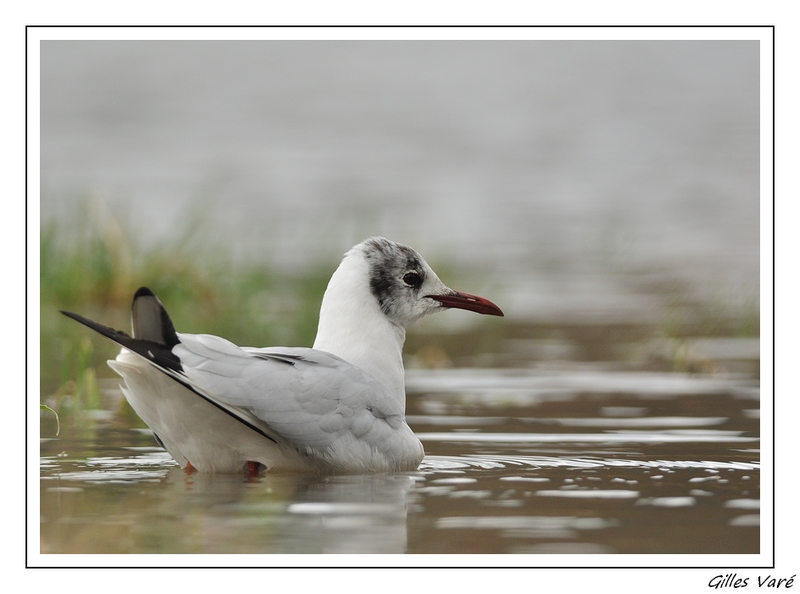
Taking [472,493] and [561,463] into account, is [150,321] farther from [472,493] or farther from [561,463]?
[561,463]

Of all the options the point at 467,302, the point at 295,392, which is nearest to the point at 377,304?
the point at 467,302

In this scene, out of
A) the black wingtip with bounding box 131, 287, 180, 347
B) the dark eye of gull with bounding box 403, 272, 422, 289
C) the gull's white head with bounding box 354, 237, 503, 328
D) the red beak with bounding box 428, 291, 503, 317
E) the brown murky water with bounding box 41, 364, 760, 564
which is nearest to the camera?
the brown murky water with bounding box 41, 364, 760, 564

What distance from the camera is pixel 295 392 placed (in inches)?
258

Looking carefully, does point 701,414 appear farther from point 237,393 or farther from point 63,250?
point 63,250

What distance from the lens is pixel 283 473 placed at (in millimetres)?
6738

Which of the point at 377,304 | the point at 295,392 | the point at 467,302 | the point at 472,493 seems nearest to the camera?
the point at 472,493

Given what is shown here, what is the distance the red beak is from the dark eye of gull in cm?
14

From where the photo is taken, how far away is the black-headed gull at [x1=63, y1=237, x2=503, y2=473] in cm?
629

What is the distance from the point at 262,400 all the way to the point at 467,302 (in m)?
1.92

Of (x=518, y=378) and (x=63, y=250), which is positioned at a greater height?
(x=63, y=250)

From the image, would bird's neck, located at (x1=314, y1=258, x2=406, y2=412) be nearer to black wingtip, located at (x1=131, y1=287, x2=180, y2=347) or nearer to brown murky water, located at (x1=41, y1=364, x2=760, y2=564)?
brown murky water, located at (x1=41, y1=364, x2=760, y2=564)

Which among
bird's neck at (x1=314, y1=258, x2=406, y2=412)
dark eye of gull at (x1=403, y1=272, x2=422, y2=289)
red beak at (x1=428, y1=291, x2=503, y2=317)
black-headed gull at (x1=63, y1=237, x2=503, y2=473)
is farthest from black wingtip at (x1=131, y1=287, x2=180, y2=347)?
red beak at (x1=428, y1=291, x2=503, y2=317)
